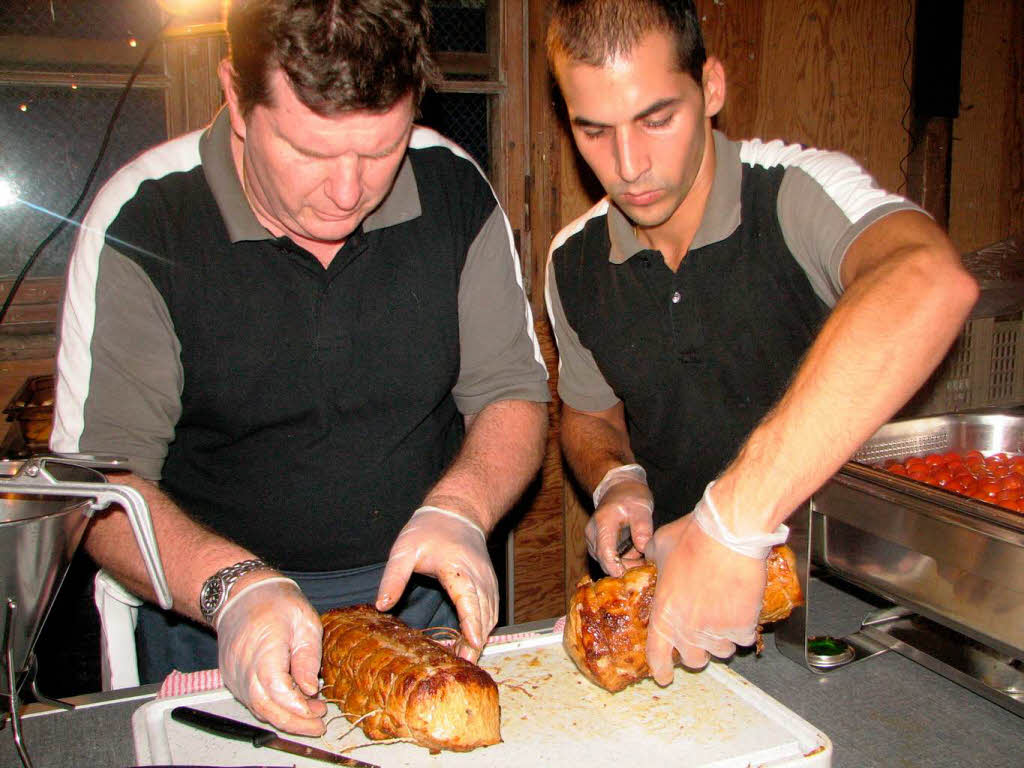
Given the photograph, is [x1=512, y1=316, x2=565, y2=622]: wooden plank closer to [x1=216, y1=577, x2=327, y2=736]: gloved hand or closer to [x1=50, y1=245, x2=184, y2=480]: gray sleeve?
[x1=50, y1=245, x2=184, y2=480]: gray sleeve

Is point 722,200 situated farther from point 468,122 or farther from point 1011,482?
point 468,122

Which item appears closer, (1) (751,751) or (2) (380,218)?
(1) (751,751)

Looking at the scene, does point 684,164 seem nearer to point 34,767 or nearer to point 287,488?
point 287,488

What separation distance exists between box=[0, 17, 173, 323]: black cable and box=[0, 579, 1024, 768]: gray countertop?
9.58 feet

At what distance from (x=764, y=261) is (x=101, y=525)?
6.58 ft

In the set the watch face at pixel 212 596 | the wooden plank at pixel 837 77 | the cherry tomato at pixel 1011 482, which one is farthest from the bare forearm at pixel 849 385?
the wooden plank at pixel 837 77

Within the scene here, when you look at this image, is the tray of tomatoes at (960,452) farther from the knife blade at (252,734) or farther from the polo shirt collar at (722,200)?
the knife blade at (252,734)

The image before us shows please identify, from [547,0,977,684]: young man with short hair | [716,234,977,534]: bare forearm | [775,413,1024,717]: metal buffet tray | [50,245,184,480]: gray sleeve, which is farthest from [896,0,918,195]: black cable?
[50,245,184,480]: gray sleeve

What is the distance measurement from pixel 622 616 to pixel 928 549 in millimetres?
695

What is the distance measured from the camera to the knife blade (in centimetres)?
168

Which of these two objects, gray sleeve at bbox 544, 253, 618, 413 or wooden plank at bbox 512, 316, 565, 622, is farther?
wooden plank at bbox 512, 316, 565, 622

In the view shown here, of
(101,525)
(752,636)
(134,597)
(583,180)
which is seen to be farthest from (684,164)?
(583,180)

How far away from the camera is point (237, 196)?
2.33m

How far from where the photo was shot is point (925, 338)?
1.66m
